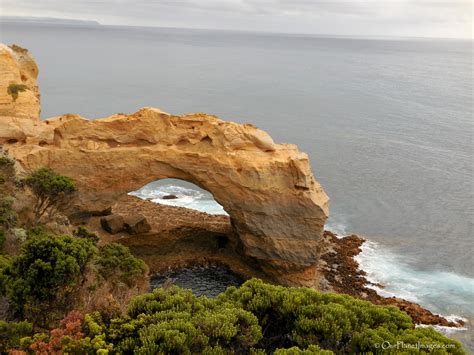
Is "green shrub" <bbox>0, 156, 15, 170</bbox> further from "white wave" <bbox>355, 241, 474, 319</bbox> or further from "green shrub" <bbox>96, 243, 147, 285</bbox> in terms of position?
"white wave" <bbox>355, 241, 474, 319</bbox>

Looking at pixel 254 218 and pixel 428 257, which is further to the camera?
pixel 428 257

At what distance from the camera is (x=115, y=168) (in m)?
30.1

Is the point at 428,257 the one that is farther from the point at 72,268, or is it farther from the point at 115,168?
the point at 72,268

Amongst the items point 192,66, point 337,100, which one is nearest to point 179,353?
point 337,100

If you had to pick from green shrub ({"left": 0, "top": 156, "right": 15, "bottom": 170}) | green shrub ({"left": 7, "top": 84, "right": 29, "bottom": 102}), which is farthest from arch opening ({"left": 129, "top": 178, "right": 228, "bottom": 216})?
green shrub ({"left": 0, "top": 156, "right": 15, "bottom": 170})

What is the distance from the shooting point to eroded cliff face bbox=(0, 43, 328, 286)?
93.5 ft

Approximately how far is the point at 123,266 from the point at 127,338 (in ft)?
40.9

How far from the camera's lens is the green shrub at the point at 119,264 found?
72.7 ft

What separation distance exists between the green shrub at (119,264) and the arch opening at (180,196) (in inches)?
695

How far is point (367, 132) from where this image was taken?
69.6m

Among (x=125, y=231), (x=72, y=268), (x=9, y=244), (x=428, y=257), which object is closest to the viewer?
(x=72, y=268)

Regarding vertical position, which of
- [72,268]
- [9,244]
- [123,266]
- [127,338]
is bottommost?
[123,266]

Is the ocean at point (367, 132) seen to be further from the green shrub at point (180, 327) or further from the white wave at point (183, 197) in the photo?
the green shrub at point (180, 327)

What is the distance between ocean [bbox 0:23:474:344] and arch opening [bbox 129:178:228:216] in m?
0.21
